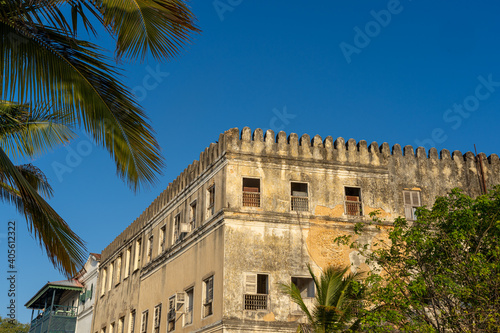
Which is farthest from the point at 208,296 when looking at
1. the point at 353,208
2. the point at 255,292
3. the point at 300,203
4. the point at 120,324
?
the point at 120,324

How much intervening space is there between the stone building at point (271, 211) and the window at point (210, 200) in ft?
0.15

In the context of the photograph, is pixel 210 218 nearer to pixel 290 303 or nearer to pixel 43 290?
pixel 290 303

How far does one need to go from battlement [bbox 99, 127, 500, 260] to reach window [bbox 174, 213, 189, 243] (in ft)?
5.36

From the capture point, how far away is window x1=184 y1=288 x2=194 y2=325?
81.7 ft

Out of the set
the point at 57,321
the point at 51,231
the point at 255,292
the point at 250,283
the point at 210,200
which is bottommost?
the point at 51,231

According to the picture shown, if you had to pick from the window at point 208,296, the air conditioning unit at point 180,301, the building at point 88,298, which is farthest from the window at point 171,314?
the building at point 88,298

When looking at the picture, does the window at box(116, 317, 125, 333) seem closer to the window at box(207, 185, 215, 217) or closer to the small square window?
the small square window

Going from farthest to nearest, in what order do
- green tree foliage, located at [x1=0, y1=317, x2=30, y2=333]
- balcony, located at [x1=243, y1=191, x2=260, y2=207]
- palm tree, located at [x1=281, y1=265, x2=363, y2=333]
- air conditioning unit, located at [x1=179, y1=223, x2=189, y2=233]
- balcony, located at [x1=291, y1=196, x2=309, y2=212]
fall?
green tree foliage, located at [x1=0, y1=317, x2=30, y2=333]
air conditioning unit, located at [x1=179, y1=223, x2=189, y2=233]
balcony, located at [x1=291, y1=196, x2=309, y2=212]
balcony, located at [x1=243, y1=191, x2=260, y2=207]
palm tree, located at [x1=281, y1=265, x2=363, y2=333]

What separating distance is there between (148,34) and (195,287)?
20154 millimetres

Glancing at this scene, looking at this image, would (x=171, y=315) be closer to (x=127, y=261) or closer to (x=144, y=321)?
(x=144, y=321)

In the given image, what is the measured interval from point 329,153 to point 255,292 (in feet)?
22.7

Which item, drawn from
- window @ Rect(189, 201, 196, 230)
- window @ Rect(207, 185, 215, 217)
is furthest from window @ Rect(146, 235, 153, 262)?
window @ Rect(207, 185, 215, 217)

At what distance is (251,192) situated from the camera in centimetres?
2420

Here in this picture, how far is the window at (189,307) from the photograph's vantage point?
24906 mm
